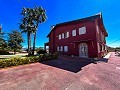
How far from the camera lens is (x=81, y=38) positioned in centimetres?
1783

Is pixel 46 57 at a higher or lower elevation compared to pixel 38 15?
lower

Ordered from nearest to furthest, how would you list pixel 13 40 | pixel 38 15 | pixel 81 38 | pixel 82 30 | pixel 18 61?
pixel 18 61, pixel 13 40, pixel 81 38, pixel 82 30, pixel 38 15

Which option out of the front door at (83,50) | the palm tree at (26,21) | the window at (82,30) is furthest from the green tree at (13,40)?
the front door at (83,50)

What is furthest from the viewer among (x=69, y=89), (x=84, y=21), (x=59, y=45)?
(x=59, y=45)

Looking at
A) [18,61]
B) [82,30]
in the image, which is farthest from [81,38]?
[18,61]

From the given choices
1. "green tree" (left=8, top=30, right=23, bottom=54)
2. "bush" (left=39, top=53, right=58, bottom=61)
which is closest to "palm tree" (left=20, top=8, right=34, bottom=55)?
"green tree" (left=8, top=30, right=23, bottom=54)

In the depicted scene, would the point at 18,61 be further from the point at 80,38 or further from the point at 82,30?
the point at 82,30

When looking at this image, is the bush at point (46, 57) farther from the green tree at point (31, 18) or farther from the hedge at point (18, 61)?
the green tree at point (31, 18)

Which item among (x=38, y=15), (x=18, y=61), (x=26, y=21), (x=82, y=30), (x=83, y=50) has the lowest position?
(x=18, y=61)

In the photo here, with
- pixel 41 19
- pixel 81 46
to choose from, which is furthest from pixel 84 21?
pixel 41 19

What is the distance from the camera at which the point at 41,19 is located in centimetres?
2447

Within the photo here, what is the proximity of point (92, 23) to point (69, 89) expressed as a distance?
1418 centimetres

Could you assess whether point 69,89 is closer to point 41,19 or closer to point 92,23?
point 92,23

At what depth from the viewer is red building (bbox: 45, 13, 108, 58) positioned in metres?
16.5
